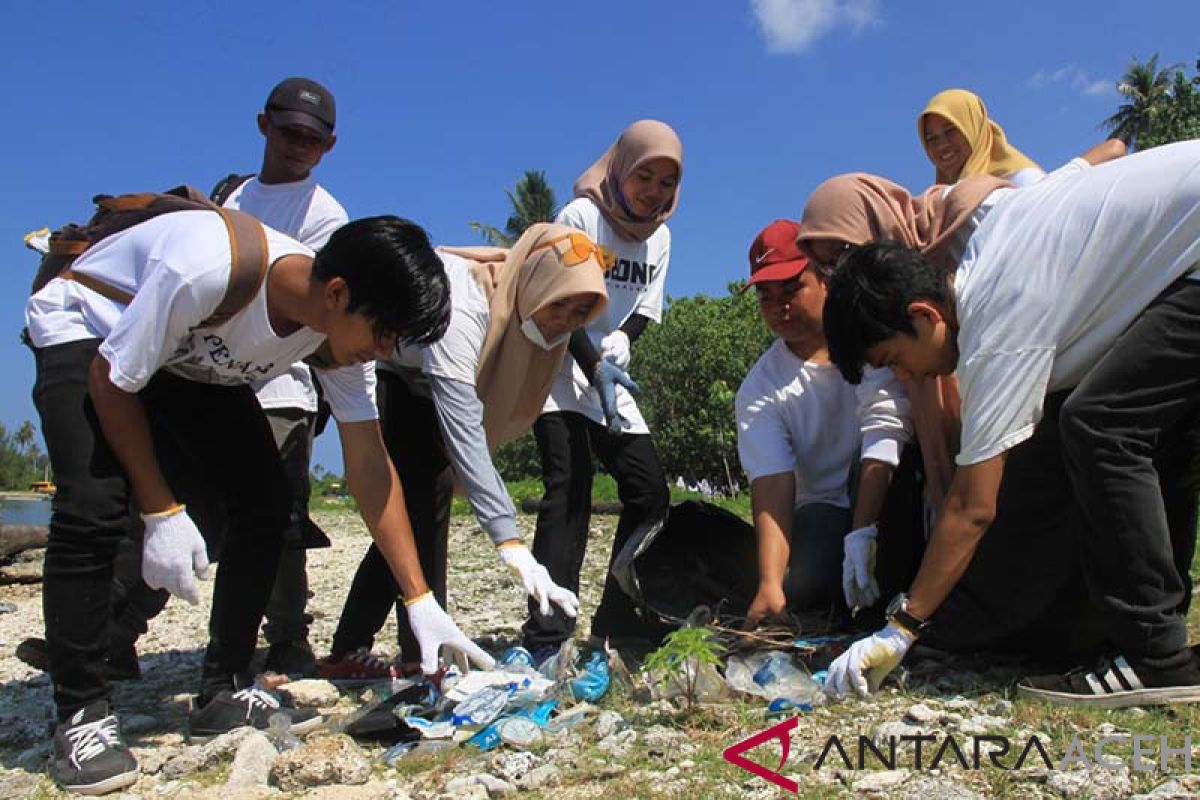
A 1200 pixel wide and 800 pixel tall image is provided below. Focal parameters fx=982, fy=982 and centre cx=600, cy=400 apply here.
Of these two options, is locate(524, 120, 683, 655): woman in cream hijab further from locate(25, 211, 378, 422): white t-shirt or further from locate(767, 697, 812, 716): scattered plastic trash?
locate(25, 211, 378, 422): white t-shirt

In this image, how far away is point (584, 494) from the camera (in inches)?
144

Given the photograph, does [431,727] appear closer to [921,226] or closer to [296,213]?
[296,213]

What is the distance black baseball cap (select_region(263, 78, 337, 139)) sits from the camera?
382 centimetres

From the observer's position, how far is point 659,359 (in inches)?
741

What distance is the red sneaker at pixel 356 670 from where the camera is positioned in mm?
3431

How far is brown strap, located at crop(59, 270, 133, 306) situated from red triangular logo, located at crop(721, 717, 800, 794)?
193 cm

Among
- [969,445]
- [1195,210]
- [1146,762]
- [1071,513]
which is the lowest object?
[1146,762]

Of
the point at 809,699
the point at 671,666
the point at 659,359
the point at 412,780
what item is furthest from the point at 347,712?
the point at 659,359

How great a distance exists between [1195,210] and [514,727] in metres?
2.17

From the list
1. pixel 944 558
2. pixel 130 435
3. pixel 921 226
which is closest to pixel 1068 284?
pixel 944 558

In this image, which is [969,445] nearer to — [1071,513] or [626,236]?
[1071,513]

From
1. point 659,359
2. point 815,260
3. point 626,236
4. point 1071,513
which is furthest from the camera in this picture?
point 659,359

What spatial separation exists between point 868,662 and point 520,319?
1639 millimetres

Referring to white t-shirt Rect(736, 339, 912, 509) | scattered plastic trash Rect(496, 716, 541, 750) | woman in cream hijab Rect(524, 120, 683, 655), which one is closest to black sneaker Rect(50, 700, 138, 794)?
scattered plastic trash Rect(496, 716, 541, 750)
